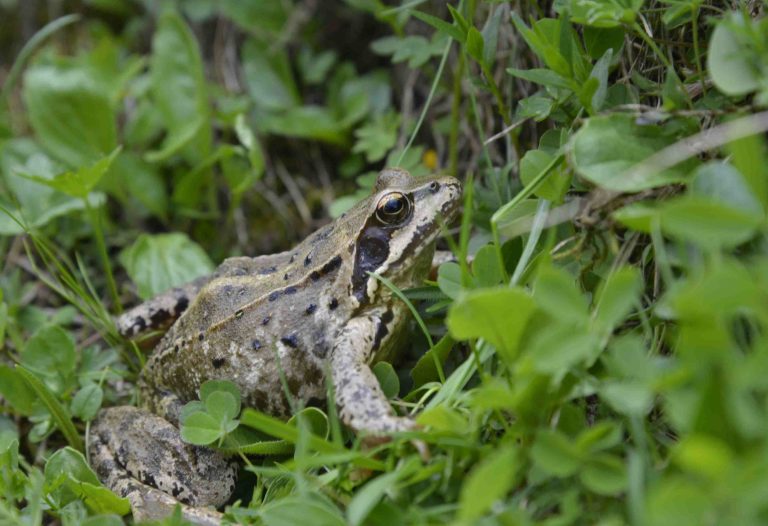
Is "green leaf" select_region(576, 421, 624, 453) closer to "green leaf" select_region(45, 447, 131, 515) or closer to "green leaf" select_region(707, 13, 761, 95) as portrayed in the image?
"green leaf" select_region(707, 13, 761, 95)

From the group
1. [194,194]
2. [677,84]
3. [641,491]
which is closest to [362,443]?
[641,491]

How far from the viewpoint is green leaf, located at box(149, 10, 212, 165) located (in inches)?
198

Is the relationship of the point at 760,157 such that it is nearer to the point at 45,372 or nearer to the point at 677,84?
the point at 677,84

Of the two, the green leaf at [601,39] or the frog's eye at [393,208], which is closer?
the green leaf at [601,39]

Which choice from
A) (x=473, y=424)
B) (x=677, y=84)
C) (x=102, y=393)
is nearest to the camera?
(x=473, y=424)

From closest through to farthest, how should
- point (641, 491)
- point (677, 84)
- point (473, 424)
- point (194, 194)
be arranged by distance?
1. point (641, 491)
2. point (473, 424)
3. point (677, 84)
4. point (194, 194)

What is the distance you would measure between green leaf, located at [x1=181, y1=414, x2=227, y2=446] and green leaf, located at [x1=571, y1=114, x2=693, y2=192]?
1.64 meters

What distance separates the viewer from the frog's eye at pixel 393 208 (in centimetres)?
340

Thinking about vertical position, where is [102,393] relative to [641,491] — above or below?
below

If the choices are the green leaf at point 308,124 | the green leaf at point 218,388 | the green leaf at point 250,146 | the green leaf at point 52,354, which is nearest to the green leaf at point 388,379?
the green leaf at point 218,388

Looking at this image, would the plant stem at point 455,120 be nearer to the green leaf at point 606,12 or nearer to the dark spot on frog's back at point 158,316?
the green leaf at point 606,12

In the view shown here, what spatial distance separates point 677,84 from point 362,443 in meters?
1.67

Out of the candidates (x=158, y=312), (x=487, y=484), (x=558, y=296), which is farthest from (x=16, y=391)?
(x=558, y=296)

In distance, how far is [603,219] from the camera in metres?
2.77
